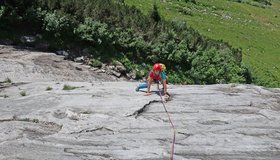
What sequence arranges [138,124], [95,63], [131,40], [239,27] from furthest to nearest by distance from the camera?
[239,27] < [131,40] < [95,63] < [138,124]

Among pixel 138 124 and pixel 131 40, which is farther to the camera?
pixel 131 40

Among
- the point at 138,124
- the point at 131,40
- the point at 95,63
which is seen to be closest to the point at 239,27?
the point at 131,40

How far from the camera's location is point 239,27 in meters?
62.9

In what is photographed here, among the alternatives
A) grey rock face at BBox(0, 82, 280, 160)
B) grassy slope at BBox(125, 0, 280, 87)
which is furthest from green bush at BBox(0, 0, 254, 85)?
grey rock face at BBox(0, 82, 280, 160)

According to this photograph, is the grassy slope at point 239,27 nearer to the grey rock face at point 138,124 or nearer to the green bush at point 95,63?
the green bush at point 95,63

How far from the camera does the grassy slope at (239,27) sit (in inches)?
1872

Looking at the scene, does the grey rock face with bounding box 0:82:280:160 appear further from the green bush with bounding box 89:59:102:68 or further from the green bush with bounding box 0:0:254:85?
the green bush with bounding box 0:0:254:85

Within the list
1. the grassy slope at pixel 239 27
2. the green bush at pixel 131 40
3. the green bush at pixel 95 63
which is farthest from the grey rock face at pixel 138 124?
the grassy slope at pixel 239 27

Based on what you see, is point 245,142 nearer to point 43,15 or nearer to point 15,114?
point 15,114

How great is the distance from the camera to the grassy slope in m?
47.5

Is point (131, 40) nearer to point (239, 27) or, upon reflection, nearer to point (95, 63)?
point (95, 63)

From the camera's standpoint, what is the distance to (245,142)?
15.8 metres

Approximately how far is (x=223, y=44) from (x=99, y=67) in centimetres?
1529

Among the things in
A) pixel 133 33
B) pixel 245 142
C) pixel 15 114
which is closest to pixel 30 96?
pixel 15 114
